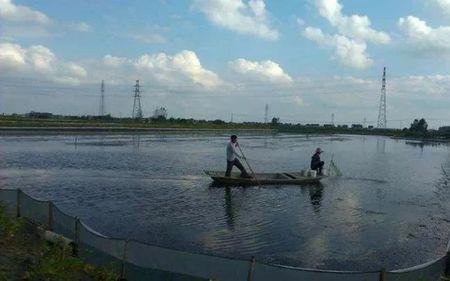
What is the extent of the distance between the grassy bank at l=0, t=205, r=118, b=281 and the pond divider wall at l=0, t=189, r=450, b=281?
27 cm

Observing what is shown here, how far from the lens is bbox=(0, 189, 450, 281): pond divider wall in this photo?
26.5 feet

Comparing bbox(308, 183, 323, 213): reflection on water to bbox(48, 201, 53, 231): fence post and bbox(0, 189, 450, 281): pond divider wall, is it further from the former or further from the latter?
bbox(0, 189, 450, 281): pond divider wall

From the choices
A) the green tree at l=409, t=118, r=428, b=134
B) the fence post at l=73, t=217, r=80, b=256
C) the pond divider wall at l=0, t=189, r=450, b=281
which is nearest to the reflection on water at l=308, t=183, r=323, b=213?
the pond divider wall at l=0, t=189, r=450, b=281

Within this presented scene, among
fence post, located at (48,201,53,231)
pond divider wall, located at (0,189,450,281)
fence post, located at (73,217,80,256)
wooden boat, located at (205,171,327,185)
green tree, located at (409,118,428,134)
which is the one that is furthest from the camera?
green tree, located at (409,118,428,134)

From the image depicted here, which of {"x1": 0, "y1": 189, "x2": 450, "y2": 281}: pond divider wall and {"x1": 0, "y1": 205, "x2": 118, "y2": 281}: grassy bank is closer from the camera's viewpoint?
{"x1": 0, "y1": 189, "x2": 450, "y2": 281}: pond divider wall

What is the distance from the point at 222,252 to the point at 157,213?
5.08m

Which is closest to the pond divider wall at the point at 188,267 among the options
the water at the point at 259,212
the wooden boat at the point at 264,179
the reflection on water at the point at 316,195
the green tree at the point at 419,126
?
the water at the point at 259,212

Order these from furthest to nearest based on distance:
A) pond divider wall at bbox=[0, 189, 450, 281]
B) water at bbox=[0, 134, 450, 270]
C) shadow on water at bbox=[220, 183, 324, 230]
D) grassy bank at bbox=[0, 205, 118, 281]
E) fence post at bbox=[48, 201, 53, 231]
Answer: shadow on water at bbox=[220, 183, 324, 230] → water at bbox=[0, 134, 450, 270] → fence post at bbox=[48, 201, 53, 231] → grassy bank at bbox=[0, 205, 118, 281] → pond divider wall at bbox=[0, 189, 450, 281]

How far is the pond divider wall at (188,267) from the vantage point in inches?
318

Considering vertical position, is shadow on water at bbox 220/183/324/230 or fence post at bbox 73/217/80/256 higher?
fence post at bbox 73/217/80/256

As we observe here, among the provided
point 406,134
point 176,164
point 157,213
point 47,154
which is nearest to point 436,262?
point 157,213

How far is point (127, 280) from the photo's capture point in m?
9.15

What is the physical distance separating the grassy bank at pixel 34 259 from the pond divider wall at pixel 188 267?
10.7 inches

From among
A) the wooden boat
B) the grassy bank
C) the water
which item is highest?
the grassy bank
